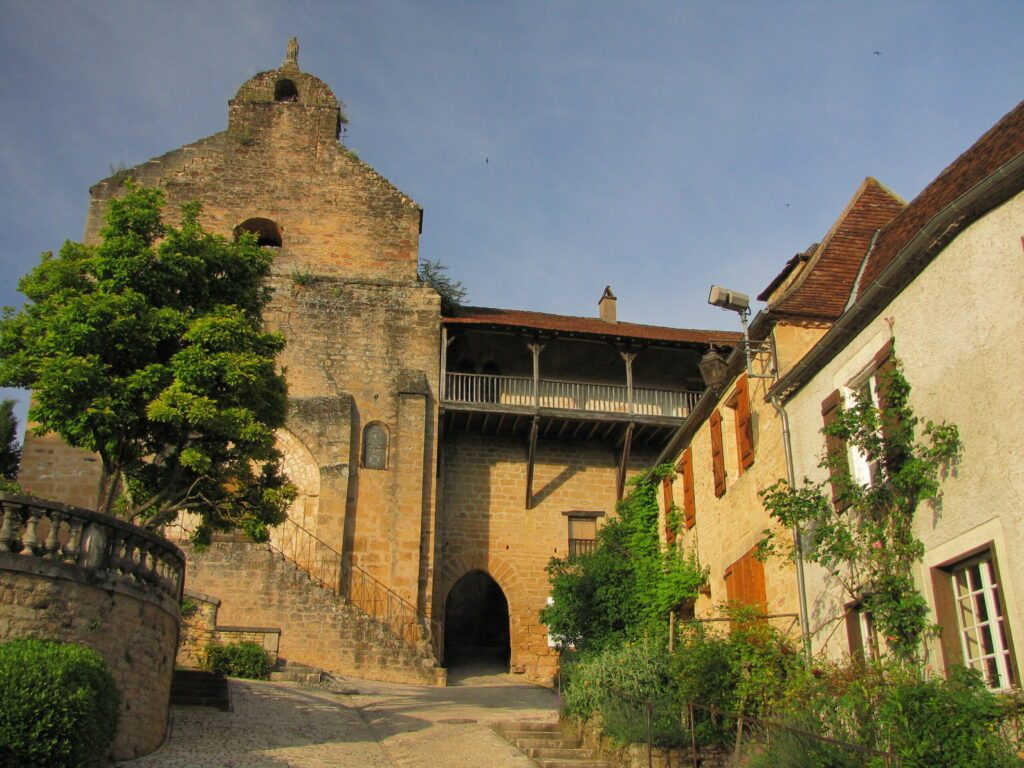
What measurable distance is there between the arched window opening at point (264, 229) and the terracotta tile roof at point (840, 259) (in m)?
14.3

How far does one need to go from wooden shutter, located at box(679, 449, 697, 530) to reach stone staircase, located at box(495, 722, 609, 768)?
14.4ft

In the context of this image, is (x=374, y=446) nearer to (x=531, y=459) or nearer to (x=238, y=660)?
(x=531, y=459)

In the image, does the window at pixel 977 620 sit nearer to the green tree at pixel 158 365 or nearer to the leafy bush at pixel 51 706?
the leafy bush at pixel 51 706

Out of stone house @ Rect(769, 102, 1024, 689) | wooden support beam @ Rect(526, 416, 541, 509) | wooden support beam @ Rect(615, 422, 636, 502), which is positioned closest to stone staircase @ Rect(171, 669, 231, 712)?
stone house @ Rect(769, 102, 1024, 689)

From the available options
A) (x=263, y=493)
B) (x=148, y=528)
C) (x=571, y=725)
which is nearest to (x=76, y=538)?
(x=148, y=528)

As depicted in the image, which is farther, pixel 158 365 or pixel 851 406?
pixel 158 365

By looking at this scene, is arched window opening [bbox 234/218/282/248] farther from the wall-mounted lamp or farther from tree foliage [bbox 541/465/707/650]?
the wall-mounted lamp

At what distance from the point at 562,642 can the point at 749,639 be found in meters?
7.60

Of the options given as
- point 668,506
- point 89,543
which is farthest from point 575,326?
point 89,543

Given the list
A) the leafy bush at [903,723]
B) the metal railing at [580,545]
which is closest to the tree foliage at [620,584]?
the metal railing at [580,545]

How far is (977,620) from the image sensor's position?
27.7 ft

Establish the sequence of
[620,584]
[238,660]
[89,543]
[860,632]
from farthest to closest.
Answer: [620,584] < [238,660] < [860,632] < [89,543]

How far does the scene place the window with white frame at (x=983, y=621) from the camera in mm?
7988

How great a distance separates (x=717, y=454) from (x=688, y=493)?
75.3 inches
